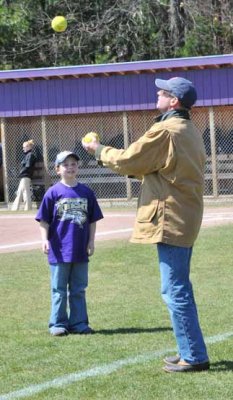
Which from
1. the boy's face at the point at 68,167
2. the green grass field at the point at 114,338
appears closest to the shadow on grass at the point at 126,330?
the green grass field at the point at 114,338

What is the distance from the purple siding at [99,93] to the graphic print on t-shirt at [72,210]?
48.3 ft

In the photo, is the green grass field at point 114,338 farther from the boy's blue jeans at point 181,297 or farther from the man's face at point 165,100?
the man's face at point 165,100

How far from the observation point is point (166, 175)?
6496 millimetres

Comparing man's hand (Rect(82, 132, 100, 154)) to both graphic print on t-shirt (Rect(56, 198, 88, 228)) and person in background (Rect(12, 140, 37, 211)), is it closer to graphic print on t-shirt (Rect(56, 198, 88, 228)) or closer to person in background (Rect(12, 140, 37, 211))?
graphic print on t-shirt (Rect(56, 198, 88, 228))

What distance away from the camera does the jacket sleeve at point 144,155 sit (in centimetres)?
638

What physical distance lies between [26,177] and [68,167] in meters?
15.3

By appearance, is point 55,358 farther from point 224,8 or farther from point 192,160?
point 224,8

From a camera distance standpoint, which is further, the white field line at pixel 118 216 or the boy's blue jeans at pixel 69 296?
the white field line at pixel 118 216

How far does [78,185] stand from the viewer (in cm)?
853

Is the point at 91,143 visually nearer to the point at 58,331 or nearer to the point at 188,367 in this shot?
the point at 188,367

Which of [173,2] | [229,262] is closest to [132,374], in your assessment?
[229,262]

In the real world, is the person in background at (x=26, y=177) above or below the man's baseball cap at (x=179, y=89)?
below

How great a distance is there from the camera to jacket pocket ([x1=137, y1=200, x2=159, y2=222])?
256 inches

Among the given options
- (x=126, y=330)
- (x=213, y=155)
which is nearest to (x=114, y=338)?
(x=126, y=330)
